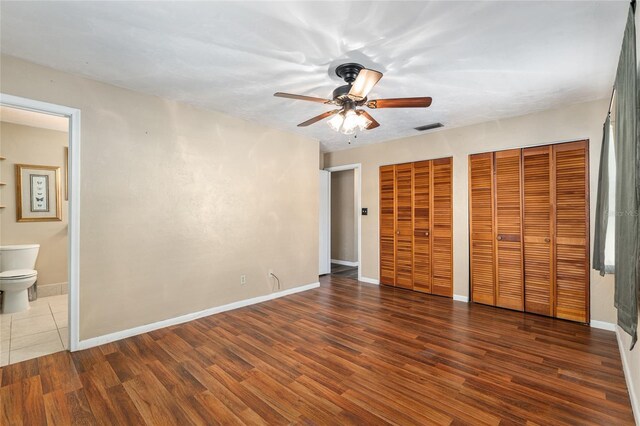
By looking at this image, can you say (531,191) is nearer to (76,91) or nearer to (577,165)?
(577,165)

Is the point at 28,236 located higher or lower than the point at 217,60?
lower

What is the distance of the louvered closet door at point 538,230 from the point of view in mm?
3609

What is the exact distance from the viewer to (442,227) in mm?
4492

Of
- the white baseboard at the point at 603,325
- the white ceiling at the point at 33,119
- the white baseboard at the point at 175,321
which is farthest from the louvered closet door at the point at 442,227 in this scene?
the white ceiling at the point at 33,119

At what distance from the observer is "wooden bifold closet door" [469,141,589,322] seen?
3426 mm

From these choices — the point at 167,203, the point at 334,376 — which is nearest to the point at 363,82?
the point at 334,376

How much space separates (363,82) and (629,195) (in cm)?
162

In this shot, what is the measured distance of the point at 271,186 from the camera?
14.3ft

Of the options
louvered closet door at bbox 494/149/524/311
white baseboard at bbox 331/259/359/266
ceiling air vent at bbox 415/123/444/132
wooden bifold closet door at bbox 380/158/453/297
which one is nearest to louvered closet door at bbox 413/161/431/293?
wooden bifold closet door at bbox 380/158/453/297

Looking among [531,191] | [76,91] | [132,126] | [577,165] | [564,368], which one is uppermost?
[76,91]

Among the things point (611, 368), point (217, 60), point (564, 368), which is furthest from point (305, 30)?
point (611, 368)

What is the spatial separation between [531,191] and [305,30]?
3.37 metres

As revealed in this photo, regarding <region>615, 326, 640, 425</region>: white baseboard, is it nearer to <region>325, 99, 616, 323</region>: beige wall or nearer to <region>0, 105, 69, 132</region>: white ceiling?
<region>325, 99, 616, 323</region>: beige wall

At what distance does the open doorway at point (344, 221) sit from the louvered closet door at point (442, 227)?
8.38 feet
